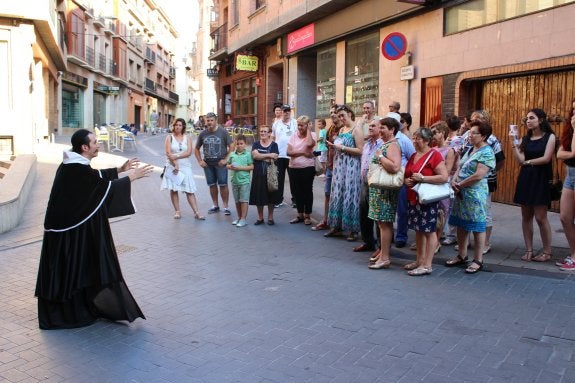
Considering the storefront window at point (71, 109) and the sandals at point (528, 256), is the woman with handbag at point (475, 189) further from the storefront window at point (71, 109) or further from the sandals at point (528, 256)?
the storefront window at point (71, 109)

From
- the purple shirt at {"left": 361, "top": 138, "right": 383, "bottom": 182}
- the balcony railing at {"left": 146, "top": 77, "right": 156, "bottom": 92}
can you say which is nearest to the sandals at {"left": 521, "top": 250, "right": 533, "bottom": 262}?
the purple shirt at {"left": 361, "top": 138, "right": 383, "bottom": 182}

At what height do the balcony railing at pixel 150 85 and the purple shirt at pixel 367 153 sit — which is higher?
the balcony railing at pixel 150 85

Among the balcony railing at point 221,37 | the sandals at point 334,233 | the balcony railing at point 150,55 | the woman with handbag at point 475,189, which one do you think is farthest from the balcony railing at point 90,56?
the woman with handbag at point 475,189

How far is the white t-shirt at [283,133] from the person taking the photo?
1082 centimetres

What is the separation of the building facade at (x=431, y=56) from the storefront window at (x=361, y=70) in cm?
3

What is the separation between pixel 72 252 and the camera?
462cm

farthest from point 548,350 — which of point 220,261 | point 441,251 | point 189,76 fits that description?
point 189,76

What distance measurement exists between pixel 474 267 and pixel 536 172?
1401 millimetres

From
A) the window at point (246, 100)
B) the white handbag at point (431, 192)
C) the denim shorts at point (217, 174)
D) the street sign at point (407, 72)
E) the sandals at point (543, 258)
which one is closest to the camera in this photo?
the white handbag at point (431, 192)

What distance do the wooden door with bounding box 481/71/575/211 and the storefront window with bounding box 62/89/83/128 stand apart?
31845mm

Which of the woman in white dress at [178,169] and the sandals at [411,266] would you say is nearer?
the sandals at [411,266]

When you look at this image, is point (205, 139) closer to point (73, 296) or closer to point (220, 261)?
point (220, 261)

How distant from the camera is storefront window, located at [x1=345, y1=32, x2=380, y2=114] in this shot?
15.3 metres

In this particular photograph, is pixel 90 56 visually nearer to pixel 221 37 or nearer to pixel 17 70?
pixel 221 37
